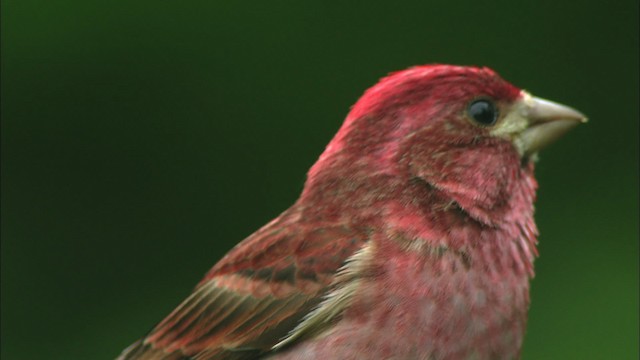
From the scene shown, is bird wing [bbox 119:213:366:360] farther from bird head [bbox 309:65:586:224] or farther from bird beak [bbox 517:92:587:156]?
bird beak [bbox 517:92:587:156]

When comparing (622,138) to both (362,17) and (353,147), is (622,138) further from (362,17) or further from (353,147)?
(353,147)

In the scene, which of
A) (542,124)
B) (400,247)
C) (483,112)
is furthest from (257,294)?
(542,124)

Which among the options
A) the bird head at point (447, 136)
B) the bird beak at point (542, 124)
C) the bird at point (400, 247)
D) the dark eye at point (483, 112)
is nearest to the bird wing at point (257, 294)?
the bird at point (400, 247)

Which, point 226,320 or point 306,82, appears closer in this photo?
point 226,320

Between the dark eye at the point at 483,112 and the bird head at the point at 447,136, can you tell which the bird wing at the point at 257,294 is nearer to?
the bird head at the point at 447,136

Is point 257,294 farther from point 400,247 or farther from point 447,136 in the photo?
point 447,136

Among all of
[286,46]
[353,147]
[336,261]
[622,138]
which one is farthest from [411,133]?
[622,138]
